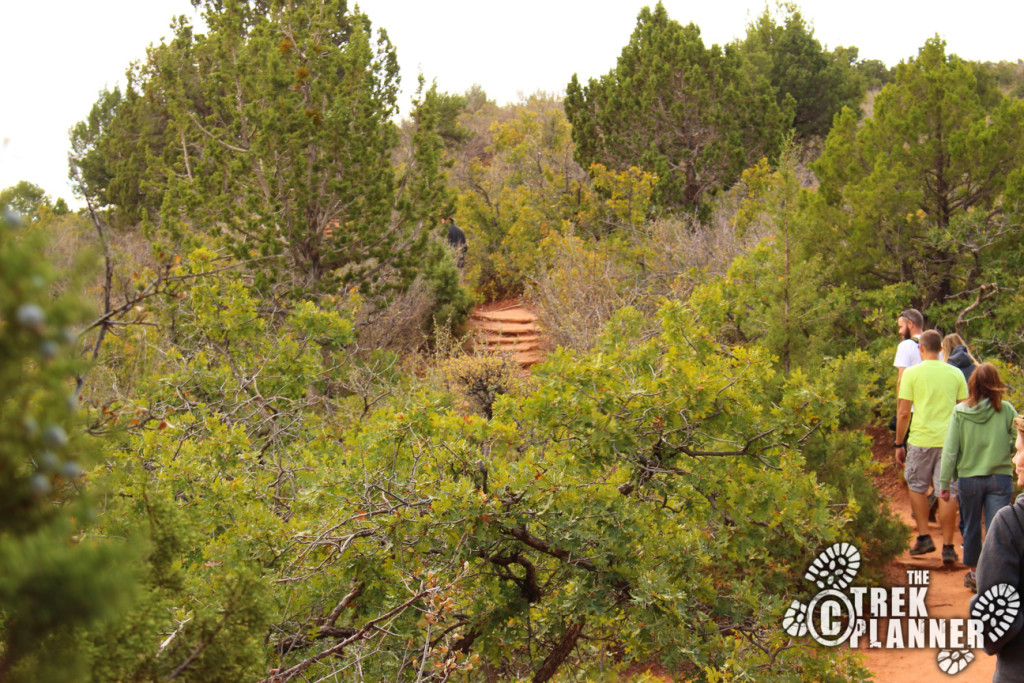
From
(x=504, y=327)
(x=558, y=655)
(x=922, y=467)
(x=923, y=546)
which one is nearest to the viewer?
(x=558, y=655)

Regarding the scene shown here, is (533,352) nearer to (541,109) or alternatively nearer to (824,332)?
(824,332)

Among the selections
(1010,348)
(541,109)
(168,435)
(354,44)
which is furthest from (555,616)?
(541,109)

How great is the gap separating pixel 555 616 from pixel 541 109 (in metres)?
27.6

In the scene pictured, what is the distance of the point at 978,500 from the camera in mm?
4699

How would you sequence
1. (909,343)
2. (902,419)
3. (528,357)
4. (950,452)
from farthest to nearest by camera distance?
(528,357), (909,343), (902,419), (950,452)

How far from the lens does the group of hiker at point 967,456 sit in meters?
2.55

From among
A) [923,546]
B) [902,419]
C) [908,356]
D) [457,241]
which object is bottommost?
[923,546]

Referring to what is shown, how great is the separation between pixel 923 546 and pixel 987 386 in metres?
2.25

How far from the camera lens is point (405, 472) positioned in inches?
135

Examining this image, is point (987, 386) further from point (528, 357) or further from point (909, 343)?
point (528, 357)

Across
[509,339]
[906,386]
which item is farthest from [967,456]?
[509,339]

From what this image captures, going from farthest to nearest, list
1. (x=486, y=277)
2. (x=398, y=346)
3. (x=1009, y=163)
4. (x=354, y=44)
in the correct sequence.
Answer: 1. (x=486, y=277)
2. (x=398, y=346)
3. (x=354, y=44)
4. (x=1009, y=163)

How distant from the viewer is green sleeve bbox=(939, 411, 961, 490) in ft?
15.5

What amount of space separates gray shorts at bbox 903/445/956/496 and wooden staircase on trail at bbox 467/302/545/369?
6.33 m
